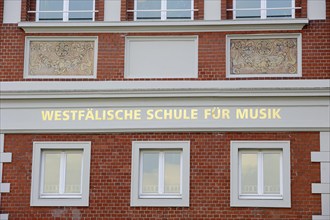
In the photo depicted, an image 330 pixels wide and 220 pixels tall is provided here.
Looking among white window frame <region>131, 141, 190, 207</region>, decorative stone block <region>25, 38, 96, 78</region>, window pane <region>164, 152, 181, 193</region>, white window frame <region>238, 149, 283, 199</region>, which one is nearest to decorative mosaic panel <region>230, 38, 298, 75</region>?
white window frame <region>238, 149, 283, 199</region>

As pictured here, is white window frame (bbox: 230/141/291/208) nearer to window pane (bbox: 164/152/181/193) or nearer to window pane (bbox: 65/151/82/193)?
window pane (bbox: 164/152/181/193)

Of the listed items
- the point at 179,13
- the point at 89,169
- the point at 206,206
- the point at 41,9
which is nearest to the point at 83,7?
the point at 41,9

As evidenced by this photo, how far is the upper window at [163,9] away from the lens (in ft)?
60.6

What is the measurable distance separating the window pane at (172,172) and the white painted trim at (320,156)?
9.80 ft

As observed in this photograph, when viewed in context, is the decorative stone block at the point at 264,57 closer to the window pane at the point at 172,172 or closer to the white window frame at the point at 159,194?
the white window frame at the point at 159,194

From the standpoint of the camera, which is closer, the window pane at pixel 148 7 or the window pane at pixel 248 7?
the window pane at pixel 248 7

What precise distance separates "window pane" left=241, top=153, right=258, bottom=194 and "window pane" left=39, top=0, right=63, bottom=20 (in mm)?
5530

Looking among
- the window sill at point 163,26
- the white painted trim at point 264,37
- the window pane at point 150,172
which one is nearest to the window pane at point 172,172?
the window pane at point 150,172

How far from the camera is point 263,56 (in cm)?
1792

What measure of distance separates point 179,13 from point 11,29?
3956 millimetres

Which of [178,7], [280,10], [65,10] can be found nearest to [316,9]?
[280,10]

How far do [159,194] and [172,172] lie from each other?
1.89ft

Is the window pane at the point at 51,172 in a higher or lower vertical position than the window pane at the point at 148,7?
lower

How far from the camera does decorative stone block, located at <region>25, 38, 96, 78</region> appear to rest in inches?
717
